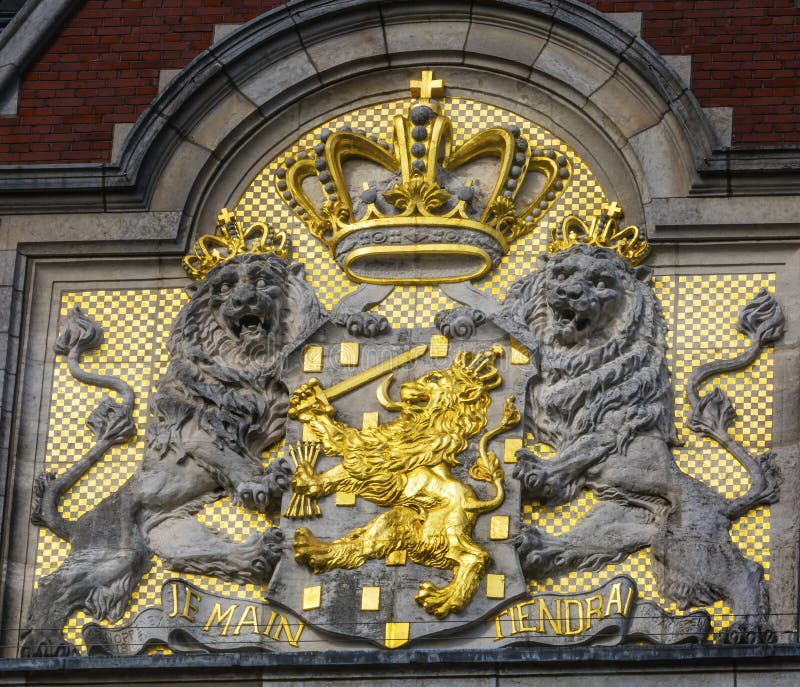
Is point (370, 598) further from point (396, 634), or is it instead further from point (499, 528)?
point (499, 528)

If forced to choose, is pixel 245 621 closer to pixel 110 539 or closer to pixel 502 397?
pixel 110 539

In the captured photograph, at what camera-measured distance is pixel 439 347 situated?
21016 millimetres

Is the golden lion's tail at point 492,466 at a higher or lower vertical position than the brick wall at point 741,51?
lower

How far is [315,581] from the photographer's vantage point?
2025cm

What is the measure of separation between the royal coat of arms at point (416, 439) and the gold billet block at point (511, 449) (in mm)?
22

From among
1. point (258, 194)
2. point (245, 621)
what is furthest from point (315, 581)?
point (258, 194)

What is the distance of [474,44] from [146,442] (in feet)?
13.2

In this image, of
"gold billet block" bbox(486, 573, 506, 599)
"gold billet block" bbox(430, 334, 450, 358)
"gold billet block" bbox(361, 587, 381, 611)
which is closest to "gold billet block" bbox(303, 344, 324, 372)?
"gold billet block" bbox(430, 334, 450, 358)

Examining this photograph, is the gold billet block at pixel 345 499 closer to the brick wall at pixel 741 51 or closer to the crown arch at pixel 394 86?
the crown arch at pixel 394 86

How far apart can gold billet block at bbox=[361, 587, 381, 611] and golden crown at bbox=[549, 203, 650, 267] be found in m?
3.03

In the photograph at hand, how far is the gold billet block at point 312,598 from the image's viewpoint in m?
20.1

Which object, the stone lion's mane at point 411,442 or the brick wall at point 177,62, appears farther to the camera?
the brick wall at point 177,62

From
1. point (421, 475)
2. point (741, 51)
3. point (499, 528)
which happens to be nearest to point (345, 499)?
point (421, 475)

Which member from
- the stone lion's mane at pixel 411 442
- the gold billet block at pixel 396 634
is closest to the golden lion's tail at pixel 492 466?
the stone lion's mane at pixel 411 442
